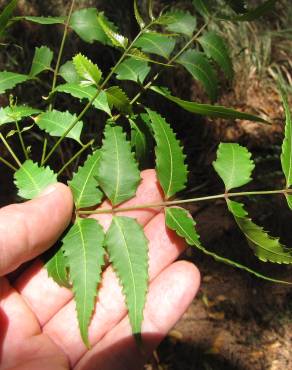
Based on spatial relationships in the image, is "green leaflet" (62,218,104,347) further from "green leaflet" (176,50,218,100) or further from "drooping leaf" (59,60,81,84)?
"green leaflet" (176,50,218,100)

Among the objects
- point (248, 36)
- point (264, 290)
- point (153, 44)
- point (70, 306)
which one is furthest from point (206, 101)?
point (70, 306)

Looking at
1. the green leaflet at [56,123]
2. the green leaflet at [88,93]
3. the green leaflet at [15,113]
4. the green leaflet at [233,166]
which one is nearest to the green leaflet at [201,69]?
the green leaflet at [233,166]

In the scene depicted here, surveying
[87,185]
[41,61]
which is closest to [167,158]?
[87,185]

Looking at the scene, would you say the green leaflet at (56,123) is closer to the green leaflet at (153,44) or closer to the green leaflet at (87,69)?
the green leaflet at (87,69)

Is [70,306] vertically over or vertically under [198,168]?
over

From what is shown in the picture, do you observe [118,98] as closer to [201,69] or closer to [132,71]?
[132,71]

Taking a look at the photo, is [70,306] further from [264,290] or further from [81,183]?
[264,290]

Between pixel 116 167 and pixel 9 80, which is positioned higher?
pixel 9 80
